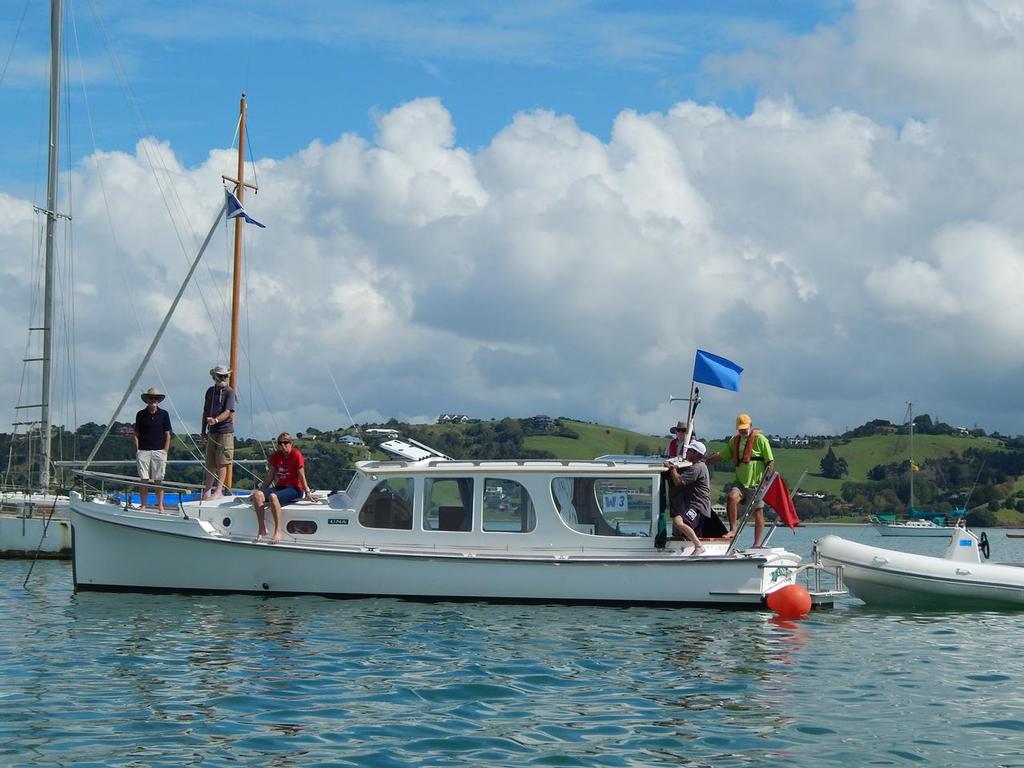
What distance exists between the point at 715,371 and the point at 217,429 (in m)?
8.54

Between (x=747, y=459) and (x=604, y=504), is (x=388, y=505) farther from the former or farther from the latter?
(x=747, y=459)

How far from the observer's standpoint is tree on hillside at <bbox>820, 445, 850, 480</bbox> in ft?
490

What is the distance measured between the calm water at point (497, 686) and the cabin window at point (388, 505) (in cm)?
143

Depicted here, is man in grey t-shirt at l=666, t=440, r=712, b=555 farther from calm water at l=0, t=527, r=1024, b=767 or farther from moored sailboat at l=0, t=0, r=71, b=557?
moored sailboat at l=0, t=0, r=71, b=557

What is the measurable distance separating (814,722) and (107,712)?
6.71 meters

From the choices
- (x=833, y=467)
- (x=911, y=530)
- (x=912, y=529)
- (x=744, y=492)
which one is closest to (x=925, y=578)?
(x=744, y=492)

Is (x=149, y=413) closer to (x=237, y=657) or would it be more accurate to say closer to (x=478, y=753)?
(x=237, y=657)

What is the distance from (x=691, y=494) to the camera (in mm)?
20125

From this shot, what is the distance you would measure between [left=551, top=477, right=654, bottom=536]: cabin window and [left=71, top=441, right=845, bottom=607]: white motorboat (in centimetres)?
2

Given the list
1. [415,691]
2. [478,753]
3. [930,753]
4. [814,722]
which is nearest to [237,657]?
[415,691]

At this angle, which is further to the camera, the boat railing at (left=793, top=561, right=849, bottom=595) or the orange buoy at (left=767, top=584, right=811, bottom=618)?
the boat railing at (left=793, top=561, right=849, bottom=595)

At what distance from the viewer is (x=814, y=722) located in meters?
11.9

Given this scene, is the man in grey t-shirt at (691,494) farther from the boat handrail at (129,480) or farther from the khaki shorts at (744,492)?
the boat handrail at (129,480)

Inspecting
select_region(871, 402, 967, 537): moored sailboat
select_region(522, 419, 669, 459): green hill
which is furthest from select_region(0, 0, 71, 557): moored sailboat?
select_region(871, 402, 967, 537): moored sailboat
